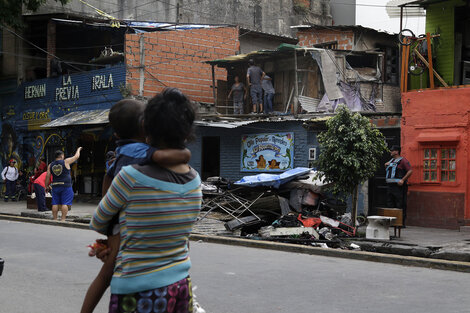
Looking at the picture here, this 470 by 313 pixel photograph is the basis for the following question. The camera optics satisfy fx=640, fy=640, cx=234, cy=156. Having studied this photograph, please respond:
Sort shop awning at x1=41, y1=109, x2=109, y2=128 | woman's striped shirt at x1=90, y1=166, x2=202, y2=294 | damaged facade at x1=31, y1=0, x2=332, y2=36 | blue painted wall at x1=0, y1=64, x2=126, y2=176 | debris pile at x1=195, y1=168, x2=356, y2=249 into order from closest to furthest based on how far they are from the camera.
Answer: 1. woman's striped shirt at x1=90, y1=166, x2=202, y2=294
2. debris pile at x1=195, y1=168, x2=356, y2=249
3. shop awning at x1=41, y1=109, x2=109, y2=128
4. blue painted wall at x1=0, y1=64, x2=126, y2=176
5. damaged facade at x1=31, y1=0, x2=332, y2=36

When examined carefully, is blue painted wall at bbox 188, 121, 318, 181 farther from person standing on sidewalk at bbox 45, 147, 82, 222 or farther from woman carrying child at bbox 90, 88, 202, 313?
woman carrying child at bbox 90, 88, 202, 313

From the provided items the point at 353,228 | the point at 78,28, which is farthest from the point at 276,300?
the point at 78,28

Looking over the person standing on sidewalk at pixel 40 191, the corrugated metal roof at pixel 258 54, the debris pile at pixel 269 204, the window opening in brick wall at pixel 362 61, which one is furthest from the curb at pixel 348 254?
the window opening in brick wall at pixel 362 61

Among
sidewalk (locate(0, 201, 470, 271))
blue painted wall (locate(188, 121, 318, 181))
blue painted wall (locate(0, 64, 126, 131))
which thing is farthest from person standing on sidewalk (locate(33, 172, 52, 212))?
blue painted wall (locate(0, 64, 126, 131))

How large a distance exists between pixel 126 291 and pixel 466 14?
49.9 ft

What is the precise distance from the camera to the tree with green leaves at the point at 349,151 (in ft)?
43.3

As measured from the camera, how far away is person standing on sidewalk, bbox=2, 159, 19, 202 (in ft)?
Answer: 85.4

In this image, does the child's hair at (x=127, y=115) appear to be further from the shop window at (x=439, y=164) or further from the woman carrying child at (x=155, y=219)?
the shop window at (x=439, y=164)

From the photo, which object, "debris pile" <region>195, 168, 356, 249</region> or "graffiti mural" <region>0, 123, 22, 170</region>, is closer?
"debris pile" <region>195, 168, 356, 249</region>

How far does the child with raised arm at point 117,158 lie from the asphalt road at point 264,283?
2906mm

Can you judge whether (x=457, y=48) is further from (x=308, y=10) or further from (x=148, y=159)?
(x=308, y=10)

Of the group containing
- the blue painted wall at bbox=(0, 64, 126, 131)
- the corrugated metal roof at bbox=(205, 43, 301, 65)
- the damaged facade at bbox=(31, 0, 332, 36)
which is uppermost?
the damaged facade at bbox=(31, 0, 332, 36)

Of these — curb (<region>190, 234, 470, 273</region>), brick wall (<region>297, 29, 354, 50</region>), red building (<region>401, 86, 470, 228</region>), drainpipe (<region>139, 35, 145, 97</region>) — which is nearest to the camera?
curb (<region>190, 234, 470, 273</region>)

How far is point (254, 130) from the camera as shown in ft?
66.1
